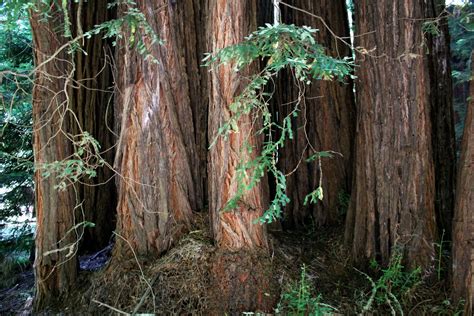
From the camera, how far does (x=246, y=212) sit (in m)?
3.38

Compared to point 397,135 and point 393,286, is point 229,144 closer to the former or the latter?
point 397,135

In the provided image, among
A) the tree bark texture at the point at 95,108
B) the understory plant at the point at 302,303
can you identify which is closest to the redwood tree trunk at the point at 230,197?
the understory plant at the point at 302,303

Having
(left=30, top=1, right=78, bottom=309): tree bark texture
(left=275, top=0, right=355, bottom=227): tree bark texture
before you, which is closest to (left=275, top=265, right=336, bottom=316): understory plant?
(left=275, top=0, right=355, bottom=227): tree bark texture

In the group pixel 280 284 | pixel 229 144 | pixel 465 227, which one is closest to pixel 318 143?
pixel 229 144

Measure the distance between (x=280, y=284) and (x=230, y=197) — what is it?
775mm

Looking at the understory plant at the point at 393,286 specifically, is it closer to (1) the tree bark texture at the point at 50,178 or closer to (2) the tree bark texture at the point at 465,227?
(2) the tree bark texture at the point at 465,227

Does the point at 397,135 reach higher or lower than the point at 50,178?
higher

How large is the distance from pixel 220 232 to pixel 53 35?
218 cm

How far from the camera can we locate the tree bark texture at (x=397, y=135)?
3451mm

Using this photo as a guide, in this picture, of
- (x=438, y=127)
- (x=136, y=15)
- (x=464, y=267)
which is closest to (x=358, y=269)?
(x=464, y=267)

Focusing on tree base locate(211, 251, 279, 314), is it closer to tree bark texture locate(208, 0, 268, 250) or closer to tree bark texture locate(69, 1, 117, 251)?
tree bark texture locate(208, 0, 268, 250)

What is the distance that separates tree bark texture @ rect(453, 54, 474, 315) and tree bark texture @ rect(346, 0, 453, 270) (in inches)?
12.1

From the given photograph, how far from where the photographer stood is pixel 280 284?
136 inches

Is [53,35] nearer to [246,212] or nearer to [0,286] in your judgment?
[246,212]
